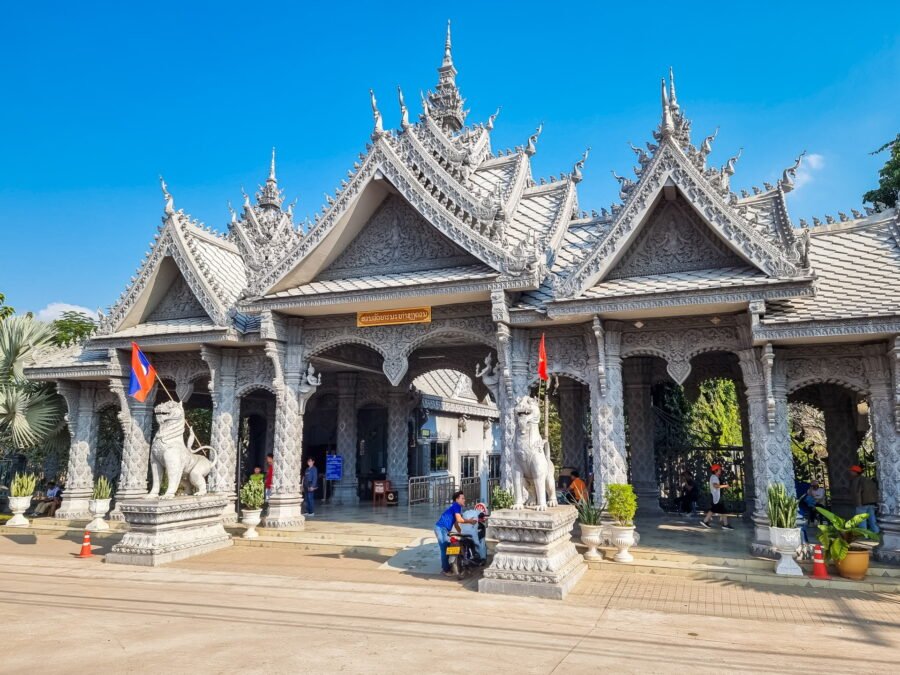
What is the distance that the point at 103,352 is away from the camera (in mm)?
16703

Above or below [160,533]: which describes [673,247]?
above

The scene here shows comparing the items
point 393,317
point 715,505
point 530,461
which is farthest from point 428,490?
point 530,461

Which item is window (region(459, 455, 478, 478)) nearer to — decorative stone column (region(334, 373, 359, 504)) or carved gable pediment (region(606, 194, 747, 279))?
decorative stone column (region(334, 373, 359, 504))

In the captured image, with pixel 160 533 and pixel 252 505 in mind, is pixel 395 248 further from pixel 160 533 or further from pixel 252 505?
pixel 160 533

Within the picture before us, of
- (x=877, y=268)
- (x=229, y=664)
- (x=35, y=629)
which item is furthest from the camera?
Result: (x=877, y=268)

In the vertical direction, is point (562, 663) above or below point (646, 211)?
below

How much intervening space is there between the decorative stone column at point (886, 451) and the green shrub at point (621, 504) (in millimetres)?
4165

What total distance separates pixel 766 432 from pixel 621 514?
10.1ft

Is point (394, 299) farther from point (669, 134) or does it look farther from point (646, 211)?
point (669, 134)

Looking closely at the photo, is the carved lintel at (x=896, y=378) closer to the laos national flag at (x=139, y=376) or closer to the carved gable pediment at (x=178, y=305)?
the laos national flag at (x=139, y=376)

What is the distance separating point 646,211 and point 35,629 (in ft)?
37.8

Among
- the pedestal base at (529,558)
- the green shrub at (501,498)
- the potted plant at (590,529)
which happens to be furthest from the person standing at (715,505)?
the pedestal base at (529,558)

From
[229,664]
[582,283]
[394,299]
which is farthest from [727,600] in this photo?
[394,299]

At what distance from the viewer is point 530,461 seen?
9.56m
